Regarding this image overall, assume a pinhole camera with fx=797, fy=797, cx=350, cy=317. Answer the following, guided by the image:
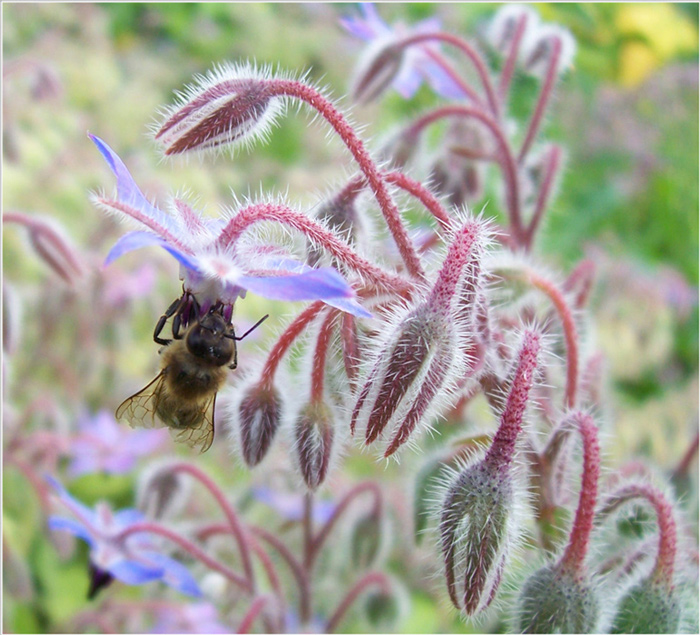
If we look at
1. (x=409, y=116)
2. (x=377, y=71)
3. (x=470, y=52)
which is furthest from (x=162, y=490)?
(x=409, y=116)

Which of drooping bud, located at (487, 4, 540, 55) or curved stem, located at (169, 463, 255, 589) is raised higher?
drooping bud, located at (487, 4, 540, 55)

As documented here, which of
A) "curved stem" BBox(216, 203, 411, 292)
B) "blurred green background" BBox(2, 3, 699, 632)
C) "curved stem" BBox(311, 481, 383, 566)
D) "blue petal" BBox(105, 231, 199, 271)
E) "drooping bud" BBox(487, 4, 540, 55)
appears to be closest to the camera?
"blue petal" BBox(105, 231, 199, 271)

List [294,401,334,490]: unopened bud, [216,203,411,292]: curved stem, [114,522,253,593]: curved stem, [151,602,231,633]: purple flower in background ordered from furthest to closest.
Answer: [151,602,231,633]: purple flower in background < [114,522,253,593]: curved stem < [294,401,334,490]: unopened bud < [216,203,411,292]: curved stem

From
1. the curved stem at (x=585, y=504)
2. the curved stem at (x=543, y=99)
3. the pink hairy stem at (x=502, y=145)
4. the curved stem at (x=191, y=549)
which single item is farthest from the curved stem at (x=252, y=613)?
the curved stem at (x=543, y=99)

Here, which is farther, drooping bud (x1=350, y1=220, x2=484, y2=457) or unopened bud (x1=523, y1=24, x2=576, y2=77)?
unopened bud (x1=523, y1=24, x2=576, y2=77)

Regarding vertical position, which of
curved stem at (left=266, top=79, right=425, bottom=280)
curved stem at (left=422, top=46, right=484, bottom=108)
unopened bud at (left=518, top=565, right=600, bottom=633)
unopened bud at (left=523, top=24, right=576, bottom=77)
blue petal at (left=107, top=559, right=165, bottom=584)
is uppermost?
unopened bud at (left=523, top=24, right=576, bottom=77)

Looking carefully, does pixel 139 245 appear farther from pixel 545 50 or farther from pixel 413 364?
pixel 545 50

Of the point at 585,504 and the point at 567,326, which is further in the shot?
the point at 567,326

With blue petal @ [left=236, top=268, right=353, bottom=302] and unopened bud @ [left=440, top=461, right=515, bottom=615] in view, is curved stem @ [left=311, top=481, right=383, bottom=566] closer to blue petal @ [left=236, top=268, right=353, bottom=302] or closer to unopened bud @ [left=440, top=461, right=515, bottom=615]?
unopened bud @ [left=440, top=461, right=515, bottom=615]

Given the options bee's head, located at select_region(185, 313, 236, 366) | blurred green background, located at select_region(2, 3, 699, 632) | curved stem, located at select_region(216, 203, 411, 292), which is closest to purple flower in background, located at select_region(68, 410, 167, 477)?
blurred green background, located at select_region(2, 3, 699, 632)
